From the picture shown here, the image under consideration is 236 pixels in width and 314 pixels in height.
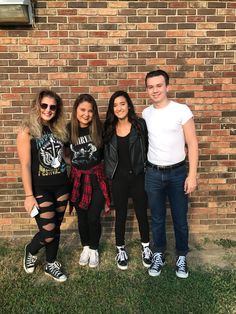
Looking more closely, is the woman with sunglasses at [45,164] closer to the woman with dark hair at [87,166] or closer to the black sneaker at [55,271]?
the black sneaker at [55,271]

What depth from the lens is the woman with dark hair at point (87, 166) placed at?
11.2 ft

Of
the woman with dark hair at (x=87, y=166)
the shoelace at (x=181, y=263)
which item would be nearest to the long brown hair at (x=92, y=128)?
the woman with dark hair at (x=87, y=166)

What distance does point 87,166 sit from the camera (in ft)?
11.5

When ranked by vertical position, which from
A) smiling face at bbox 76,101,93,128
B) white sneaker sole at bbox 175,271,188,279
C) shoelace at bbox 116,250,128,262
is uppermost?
smiling face at bbox 76,101,93,128

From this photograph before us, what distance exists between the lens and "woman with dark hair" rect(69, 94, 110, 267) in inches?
134

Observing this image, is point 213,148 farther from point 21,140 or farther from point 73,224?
point 21,140

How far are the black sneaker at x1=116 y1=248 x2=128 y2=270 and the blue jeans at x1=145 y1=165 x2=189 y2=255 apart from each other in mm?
360

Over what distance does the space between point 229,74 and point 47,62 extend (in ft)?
6.63

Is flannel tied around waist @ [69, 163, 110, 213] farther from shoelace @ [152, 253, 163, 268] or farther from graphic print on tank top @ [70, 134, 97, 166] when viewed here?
shoelace @ [152, 253, 163, 268]

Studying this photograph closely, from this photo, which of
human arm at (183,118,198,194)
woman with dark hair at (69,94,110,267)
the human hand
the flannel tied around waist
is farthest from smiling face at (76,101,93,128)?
the human hand

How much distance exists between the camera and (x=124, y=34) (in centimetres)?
394

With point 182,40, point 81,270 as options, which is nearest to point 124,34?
point 182,40

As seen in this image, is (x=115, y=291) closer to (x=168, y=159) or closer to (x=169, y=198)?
(x=169, y=198)

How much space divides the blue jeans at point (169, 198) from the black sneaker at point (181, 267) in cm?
6
